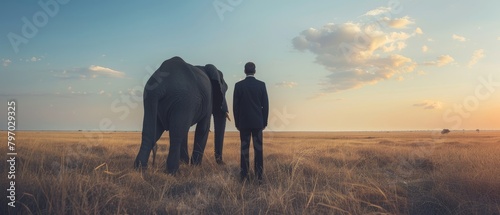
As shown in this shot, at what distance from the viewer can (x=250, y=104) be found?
7.84 metres

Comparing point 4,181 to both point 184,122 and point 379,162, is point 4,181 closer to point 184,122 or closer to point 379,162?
point 184,122

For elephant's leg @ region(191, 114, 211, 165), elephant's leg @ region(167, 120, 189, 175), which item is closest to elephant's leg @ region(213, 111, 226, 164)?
elephant's leg @ region(191, 114, 211, 165)

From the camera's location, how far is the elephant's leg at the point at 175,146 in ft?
28.7

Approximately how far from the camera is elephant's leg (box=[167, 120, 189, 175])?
8.76 m

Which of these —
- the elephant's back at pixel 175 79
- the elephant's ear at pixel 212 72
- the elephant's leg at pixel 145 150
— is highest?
the elephant's ear at pixel 212 72

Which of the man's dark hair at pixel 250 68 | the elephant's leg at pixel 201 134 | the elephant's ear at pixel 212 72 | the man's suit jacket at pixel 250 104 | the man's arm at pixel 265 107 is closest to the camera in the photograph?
the man's suit jacket at pixel 250 104

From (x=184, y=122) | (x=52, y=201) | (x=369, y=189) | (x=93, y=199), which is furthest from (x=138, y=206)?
(x=184, y=122)

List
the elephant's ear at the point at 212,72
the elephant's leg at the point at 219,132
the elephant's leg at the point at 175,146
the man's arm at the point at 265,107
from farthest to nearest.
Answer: the elephant's ear at the point at 212,72 → the elephant's leg at the point at 219,132 → the elephant's leg at the point at 175,146 → the man's arm at the point at 265,107

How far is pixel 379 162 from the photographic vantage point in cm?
1301

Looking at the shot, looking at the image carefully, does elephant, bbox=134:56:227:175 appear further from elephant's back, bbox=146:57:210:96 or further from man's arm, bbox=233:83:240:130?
man's arm, bbox=233:83:240:130

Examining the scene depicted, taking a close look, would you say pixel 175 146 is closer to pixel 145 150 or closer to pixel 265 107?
pixel 145 150

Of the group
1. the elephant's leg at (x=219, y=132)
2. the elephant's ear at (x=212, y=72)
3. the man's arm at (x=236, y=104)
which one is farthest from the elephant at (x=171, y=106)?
the man's arm at (x=236, y=104)

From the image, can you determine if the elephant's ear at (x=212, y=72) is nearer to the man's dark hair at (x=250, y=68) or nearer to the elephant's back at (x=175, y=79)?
the elephant's back at (x=175, y=79)

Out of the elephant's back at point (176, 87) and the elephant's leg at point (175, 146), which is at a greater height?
the elephant's back at point (176, 87)
